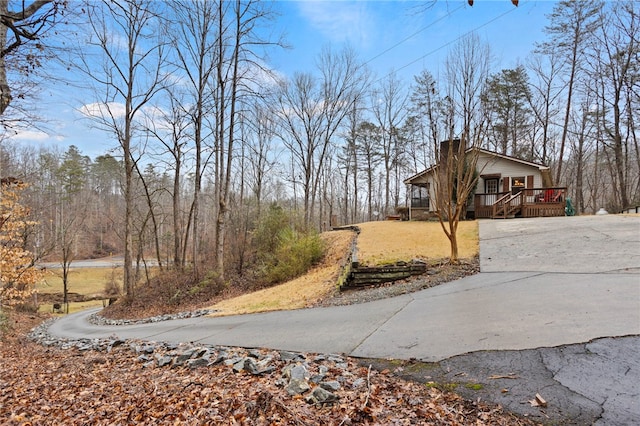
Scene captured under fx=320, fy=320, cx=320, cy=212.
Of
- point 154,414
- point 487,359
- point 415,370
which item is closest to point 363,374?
point 415,370

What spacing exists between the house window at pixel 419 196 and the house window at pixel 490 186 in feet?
12.7

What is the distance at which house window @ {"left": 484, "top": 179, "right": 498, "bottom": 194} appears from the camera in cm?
2153

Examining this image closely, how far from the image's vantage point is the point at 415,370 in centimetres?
365

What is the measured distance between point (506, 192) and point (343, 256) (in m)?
11.5

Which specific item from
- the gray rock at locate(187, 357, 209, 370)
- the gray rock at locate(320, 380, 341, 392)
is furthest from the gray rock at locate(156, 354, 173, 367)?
the gray rock at locate(320, 380, 341, 392)

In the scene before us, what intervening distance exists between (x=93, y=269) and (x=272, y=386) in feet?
137

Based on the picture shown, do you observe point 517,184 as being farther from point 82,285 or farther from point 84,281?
point 84,281

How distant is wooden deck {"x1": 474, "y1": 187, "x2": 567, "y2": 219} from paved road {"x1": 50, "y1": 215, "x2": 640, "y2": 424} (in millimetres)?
8943

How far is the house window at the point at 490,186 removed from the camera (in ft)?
70.7

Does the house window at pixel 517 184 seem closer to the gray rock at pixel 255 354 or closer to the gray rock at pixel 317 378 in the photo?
the gray rock at pixel 255 354

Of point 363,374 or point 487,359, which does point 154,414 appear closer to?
point 363,374

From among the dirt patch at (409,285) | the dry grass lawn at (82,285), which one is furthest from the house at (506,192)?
the dry grass lawn at (82,285)

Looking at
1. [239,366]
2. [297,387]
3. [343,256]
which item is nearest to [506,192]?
[343,256]

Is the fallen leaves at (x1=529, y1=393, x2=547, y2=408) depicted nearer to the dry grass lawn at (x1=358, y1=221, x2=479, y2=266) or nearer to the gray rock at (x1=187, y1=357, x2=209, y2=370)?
the gray rock at (x1=187, y1=357, x2=209, y2=370)
